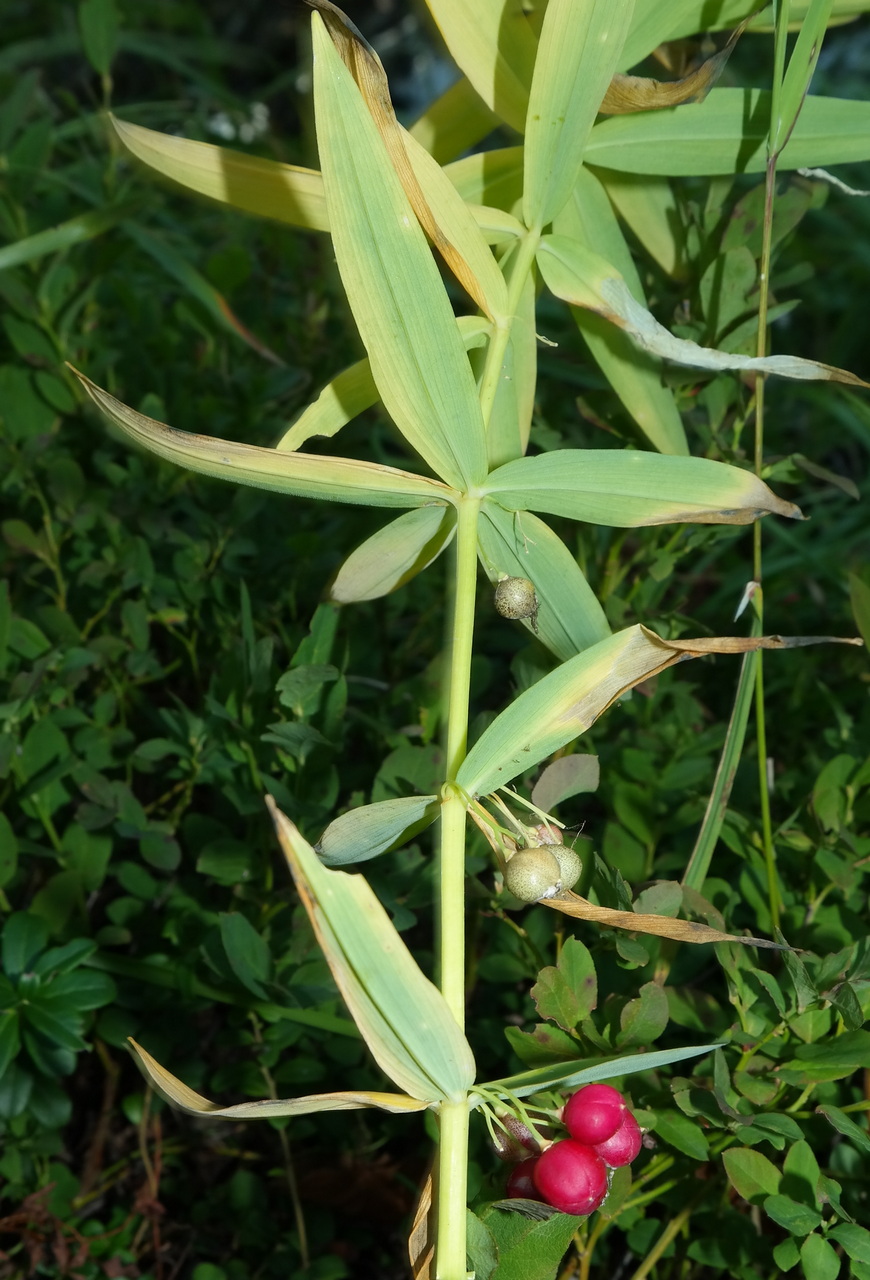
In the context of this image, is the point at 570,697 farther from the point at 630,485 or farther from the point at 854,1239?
the point at 854,1239

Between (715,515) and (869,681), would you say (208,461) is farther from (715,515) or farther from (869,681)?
(869,681)

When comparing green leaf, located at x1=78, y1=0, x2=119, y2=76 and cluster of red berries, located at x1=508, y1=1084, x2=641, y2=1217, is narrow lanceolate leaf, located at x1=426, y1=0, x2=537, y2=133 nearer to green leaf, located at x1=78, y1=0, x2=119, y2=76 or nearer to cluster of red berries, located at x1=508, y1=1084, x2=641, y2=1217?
cluster of red berries, located at x1=508, y1=1084, x2=641, y2=1217

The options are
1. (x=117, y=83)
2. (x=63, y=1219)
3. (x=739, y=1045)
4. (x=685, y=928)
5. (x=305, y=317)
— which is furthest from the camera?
(x=117, y=83)

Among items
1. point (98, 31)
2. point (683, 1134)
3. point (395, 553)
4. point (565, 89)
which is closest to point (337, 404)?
point (395, 553)

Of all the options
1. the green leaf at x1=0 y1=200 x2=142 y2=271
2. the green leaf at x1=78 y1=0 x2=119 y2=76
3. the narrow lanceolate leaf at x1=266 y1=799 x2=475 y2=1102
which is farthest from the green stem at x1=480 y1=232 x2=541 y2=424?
the green leaf at x1=78 y1=0 x2=119 y2=76

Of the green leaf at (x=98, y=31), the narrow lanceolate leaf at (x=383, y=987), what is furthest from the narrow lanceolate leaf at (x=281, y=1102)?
the green leaf at (x=98, y=31)

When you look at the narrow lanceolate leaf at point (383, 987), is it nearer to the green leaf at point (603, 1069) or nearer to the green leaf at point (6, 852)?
the green leaf at point (603, 1069)

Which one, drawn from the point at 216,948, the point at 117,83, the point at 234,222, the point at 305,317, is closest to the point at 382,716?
the point at 216,948
